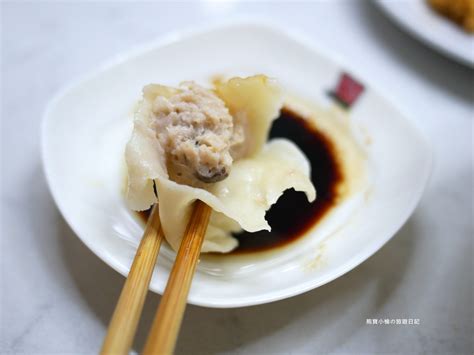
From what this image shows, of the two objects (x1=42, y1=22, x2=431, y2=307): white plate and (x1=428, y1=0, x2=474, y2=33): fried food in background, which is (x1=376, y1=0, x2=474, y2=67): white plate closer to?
(x1=428, y1=0, x2=474, y2=33): fried food in background

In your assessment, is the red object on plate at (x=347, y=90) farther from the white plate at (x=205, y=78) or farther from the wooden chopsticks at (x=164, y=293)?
the wooden chopsticks at (x=164, y=293)

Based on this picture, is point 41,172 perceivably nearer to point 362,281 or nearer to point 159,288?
point 159,288

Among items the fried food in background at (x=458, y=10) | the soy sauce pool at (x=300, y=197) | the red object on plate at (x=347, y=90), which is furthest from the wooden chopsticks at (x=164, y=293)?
the fried food in background at (x=458, y=10)

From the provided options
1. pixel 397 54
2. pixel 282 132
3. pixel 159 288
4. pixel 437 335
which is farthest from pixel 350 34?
pixel 159 288

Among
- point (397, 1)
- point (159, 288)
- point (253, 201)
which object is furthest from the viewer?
point (397, 1)

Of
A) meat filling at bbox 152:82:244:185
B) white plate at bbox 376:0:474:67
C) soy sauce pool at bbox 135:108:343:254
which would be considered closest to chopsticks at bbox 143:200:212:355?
meat filling at bbox 152:82:244:185

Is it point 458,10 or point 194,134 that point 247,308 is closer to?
point 194,134
